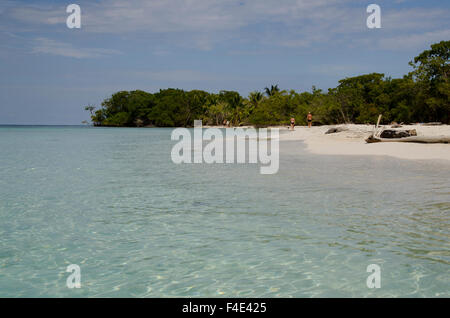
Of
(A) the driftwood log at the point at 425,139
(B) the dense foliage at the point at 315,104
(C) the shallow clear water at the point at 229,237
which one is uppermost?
(B) the dense foliage at the point at 315,104

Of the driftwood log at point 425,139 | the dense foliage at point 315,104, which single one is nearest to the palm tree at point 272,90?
the dense foliage at point 315,104

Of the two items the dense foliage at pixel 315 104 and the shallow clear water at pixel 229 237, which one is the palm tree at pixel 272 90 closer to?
the dense foliage at pixel 315 104

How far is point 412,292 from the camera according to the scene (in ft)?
12.1

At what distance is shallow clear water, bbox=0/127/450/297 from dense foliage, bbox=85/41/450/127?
3811 cm

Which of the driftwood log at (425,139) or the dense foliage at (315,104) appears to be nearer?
the driftwood log at (425,139)

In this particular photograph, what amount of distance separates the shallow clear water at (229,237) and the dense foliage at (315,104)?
125 feet

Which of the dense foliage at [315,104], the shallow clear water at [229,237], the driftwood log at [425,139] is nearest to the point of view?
the shallow clear water at [229,237]

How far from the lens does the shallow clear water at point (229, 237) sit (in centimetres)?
388

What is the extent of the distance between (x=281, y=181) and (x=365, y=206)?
125 inches

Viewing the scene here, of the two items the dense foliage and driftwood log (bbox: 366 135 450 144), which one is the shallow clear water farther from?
the dense foliage

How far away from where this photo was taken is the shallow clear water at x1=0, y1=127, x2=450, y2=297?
12.7 feet

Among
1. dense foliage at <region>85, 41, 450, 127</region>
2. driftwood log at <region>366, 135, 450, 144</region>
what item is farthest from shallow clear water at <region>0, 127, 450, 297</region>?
dense foliage at <region>85, 41, 450, 127</region>
